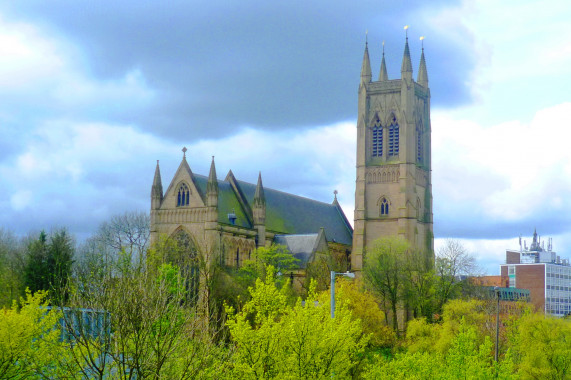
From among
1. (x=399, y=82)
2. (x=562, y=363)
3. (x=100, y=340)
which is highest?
(x=399, y=82)

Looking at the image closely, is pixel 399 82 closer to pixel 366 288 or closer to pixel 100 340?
pixel 366 288

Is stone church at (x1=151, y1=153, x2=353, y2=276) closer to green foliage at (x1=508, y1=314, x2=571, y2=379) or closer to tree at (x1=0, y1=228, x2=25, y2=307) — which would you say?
tree at (x1=0, y1=228, x2=25, y2=307)

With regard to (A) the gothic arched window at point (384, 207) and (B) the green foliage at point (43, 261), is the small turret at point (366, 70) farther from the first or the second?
(B) the green foliage at point (43, 261)

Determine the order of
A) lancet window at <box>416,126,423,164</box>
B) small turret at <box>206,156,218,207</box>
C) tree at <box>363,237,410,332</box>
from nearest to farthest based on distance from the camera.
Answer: tree at <box>363,237,410,332</box> → small turret at <box>206,156,218,207</box> → lancet window at <box>416,126,423,164</box>

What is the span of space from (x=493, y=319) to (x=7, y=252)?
55934mm

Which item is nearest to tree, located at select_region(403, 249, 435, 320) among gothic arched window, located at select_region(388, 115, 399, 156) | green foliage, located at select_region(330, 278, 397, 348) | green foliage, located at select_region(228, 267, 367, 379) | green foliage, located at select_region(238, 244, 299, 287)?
green foliage, located at select_region(330, 278, 397, 348)

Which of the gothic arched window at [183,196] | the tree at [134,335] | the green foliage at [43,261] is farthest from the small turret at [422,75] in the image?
the tree at [134,335]

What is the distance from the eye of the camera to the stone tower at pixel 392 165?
105m

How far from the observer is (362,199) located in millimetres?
107250

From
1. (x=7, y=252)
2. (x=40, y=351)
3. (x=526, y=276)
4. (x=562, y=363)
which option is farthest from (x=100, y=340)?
(x=526, y=276)

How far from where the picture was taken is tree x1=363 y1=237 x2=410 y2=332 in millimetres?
83625

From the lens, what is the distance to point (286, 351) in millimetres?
33656

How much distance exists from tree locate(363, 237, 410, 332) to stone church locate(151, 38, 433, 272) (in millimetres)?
11069

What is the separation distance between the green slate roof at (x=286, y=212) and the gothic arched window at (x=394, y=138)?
14.9 metres
